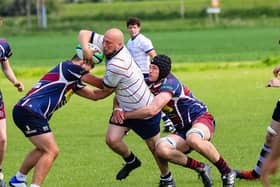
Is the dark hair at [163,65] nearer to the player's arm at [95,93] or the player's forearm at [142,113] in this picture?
the player's forearm at [142,113]

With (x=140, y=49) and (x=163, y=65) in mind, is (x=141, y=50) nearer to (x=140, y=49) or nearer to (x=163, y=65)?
(x=140, y=49)

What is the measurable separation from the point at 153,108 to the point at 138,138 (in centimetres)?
606

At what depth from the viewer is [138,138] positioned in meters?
16.7

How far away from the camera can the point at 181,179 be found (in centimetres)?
Answer: 1210

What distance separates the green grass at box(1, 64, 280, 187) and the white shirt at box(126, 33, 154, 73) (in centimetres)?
151

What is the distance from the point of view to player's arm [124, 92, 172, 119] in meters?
10.6

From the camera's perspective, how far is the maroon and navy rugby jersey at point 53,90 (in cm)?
1049

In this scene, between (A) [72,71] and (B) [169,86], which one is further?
(B) [169,86]

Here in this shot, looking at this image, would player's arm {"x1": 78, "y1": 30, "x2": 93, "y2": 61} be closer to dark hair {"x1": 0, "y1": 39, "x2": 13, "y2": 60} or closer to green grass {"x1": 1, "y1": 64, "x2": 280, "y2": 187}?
dark hair {"x1": 0, "y1": 39, "x2": 13, "y2": 60}

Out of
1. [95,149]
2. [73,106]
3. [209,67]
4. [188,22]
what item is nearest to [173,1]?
[188,22]

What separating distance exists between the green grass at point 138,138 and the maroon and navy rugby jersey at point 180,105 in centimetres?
100

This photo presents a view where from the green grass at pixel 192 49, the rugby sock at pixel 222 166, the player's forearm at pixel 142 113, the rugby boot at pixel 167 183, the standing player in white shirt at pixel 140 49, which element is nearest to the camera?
the player's forearm at pixel 142 113

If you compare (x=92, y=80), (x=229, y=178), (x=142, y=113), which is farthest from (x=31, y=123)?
(x=229, y=178)

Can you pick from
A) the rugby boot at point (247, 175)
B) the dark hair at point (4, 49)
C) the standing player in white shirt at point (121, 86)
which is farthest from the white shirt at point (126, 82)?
the dark hair at point (4, 49)
